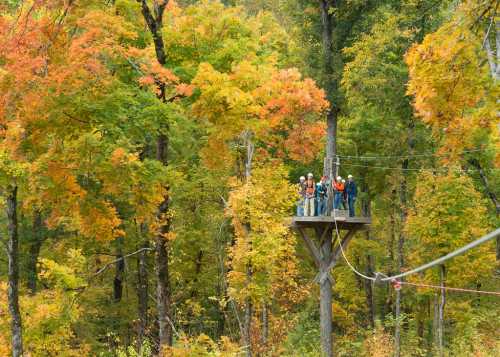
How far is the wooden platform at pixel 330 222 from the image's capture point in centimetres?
1603

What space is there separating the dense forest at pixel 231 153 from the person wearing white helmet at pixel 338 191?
4.05 ft

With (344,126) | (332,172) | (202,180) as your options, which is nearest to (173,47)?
(332,172)

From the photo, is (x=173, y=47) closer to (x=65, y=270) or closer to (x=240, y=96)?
(x=240, y=96)

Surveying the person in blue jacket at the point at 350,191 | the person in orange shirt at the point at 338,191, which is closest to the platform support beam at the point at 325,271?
the person in blue jacket at the point at 350,191

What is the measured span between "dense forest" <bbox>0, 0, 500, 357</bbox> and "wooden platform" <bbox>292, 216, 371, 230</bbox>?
0.58 metres

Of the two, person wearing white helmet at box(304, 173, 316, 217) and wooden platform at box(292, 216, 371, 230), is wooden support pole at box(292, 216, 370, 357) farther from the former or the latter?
person wearing white helmet at box(304, 173, 316, 217)

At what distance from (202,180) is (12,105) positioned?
12.5m

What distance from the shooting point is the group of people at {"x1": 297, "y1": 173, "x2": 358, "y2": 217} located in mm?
16000

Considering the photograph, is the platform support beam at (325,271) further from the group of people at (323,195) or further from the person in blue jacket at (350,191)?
the person in blue jacket at (350,191)

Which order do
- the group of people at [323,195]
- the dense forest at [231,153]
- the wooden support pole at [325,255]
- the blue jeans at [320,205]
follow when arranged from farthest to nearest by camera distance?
the wooden support pole at [325,255] → the blue jeans at [320,205] → the group of people at [323,195] → the dense forest at [231,153]

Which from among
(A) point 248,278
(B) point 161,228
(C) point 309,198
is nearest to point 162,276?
(B) point 161,228

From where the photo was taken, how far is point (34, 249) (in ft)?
72.5

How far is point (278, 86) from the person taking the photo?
16188 mm

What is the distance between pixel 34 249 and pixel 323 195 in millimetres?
11626
